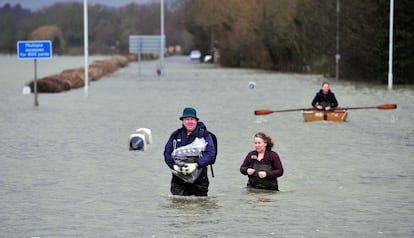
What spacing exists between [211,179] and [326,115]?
13.0 metres

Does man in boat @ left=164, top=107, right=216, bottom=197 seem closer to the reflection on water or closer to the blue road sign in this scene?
the reflection on water

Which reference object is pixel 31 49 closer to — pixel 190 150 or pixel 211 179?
pixel 211 179

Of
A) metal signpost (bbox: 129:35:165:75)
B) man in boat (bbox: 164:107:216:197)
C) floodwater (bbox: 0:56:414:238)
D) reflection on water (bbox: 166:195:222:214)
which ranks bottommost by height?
floodwater (bbox: 0:56:414:238)

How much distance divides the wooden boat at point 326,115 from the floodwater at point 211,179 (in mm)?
291

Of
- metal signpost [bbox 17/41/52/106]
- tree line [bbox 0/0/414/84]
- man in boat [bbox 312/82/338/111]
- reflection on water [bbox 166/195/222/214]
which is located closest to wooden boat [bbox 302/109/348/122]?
man in boat [bbox 312/82/338/111]

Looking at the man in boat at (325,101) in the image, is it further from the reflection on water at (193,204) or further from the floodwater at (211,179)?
the reflection on water at (193,204)

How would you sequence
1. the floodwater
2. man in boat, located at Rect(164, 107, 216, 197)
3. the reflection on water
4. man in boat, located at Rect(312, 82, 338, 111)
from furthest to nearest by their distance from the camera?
man in boat, located at Rect(312, 82, 338, 111) < the reflection on water < man in boat, located at Rect(164, 107, 216, 197) < the floodwater

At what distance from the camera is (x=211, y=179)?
62.3ft

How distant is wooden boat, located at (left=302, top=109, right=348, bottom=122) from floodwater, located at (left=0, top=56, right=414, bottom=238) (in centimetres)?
29

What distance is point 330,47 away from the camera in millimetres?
76125

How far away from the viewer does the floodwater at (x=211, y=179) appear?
13.9 metres

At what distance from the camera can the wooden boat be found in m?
31.5

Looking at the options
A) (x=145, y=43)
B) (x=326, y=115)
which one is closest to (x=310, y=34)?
(x=145, y=43)

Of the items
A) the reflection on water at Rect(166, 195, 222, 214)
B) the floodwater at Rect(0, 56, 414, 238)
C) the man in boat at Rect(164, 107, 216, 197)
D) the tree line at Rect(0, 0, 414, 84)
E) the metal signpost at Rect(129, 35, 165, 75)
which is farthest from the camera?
the metal signpost at Rect(129, 35, 165, 75)
